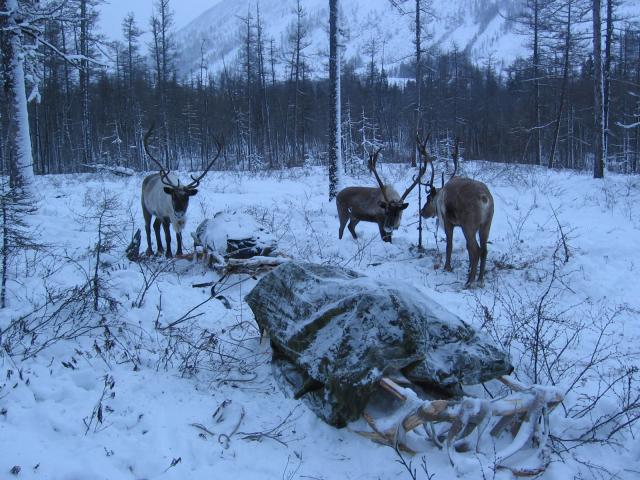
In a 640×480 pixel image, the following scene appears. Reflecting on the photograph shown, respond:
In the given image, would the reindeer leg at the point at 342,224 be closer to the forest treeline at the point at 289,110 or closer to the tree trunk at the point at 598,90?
the tree trunk at the point at 598,90

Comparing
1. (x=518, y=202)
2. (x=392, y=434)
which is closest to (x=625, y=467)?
(x=392, y=434)

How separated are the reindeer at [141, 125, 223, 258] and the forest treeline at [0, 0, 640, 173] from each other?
17.0 metres

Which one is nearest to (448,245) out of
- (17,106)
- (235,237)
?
(235,237)

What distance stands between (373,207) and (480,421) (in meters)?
6.49

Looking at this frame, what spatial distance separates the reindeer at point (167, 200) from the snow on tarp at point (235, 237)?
70 cm

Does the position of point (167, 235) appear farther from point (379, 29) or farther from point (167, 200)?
point (379, 29)

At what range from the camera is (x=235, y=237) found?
6383mm

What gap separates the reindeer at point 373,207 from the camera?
805 centimetres

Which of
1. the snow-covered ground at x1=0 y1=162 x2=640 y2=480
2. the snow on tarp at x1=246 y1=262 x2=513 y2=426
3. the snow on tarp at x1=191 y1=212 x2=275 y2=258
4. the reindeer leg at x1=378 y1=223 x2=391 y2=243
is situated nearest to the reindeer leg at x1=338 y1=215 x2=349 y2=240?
the reindeer leg at x1=378 y1=223 x2=391 y2=243

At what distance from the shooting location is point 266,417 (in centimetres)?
321

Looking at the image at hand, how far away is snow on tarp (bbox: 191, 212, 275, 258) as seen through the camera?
20.7 ft

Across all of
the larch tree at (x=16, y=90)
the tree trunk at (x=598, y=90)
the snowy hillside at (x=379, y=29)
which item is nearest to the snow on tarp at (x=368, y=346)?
the larch tree at (x=16, y=90)

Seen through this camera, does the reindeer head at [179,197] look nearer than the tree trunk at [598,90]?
Yes

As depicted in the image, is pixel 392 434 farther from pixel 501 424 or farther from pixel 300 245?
pixel 300 245
